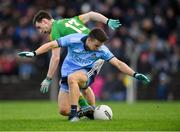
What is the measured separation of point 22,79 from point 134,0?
5524 mm

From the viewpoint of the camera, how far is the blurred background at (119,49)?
26.7 meters

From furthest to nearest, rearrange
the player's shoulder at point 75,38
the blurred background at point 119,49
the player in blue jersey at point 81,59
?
1. the blurred background at point 119,49
2. the player's shoulder at point 75,38
3. the player in blue jersey at point 81,59

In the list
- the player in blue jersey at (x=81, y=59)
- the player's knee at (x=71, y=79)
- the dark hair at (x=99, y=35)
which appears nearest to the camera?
the dark hair at (x=99, y=35)

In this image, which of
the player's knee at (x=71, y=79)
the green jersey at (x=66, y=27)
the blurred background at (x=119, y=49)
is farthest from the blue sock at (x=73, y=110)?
the blurred background at (x=119, y=49)

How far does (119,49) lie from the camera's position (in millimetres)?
26000

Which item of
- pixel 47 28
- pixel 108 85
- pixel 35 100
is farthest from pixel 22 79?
pixel 47 28

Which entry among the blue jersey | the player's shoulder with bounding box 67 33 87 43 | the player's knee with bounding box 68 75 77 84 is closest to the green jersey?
the blue jersey

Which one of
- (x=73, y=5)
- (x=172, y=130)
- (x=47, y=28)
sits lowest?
(x=172, y=130)

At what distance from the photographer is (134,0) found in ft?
96.8

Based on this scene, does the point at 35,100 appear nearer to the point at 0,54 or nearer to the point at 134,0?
the point at 0,54

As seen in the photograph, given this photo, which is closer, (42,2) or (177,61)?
(177,61)

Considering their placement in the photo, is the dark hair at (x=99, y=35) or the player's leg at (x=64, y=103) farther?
the player's leg at (x=64, y=103)

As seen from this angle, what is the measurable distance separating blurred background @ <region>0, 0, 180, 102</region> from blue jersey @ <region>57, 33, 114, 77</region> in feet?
37.4

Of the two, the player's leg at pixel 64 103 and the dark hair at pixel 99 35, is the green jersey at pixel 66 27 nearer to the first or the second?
the player's leg at pixel 64 103
